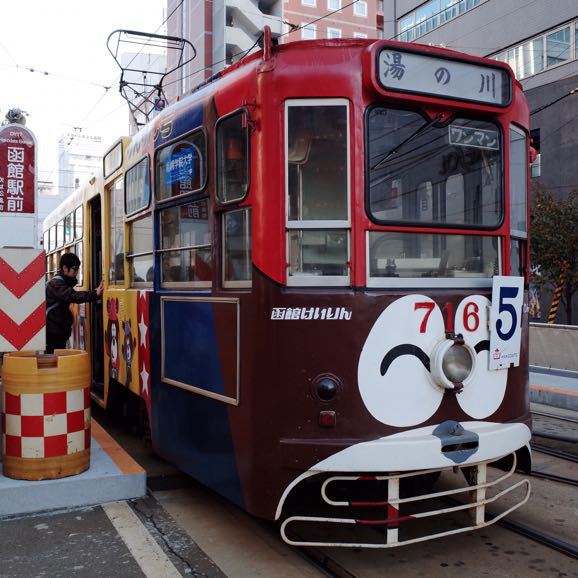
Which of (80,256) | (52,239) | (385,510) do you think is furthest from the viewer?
(52,239)

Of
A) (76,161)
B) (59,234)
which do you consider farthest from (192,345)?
(76,161)

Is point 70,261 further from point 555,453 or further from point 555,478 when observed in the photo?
point 555,453

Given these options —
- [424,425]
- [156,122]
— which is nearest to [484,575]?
[424,425]

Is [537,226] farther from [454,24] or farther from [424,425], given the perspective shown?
[424,425]

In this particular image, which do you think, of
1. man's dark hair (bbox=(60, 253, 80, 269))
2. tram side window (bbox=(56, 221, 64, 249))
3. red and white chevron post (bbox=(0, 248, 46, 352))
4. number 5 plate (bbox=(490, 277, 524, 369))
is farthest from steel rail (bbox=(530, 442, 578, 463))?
tram side window (bbox=(56, 221, 64, 249))

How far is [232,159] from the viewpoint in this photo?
157 inches

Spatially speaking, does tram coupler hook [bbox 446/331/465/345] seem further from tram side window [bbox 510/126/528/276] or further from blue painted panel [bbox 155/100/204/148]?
blue painted panel [bbox 155/100/204/148]

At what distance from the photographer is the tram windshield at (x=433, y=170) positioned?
376 cm

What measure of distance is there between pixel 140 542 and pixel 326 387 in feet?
5.08

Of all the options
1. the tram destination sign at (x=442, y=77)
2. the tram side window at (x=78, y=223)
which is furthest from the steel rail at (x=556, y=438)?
the tram side window at (x=78, y=223)

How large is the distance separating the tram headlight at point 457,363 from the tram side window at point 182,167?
5.98 ft

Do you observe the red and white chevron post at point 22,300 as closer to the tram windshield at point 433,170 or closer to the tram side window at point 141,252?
the tram side window at point 141,252

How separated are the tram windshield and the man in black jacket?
378 cm

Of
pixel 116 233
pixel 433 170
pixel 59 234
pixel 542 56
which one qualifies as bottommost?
pixel 116 233
